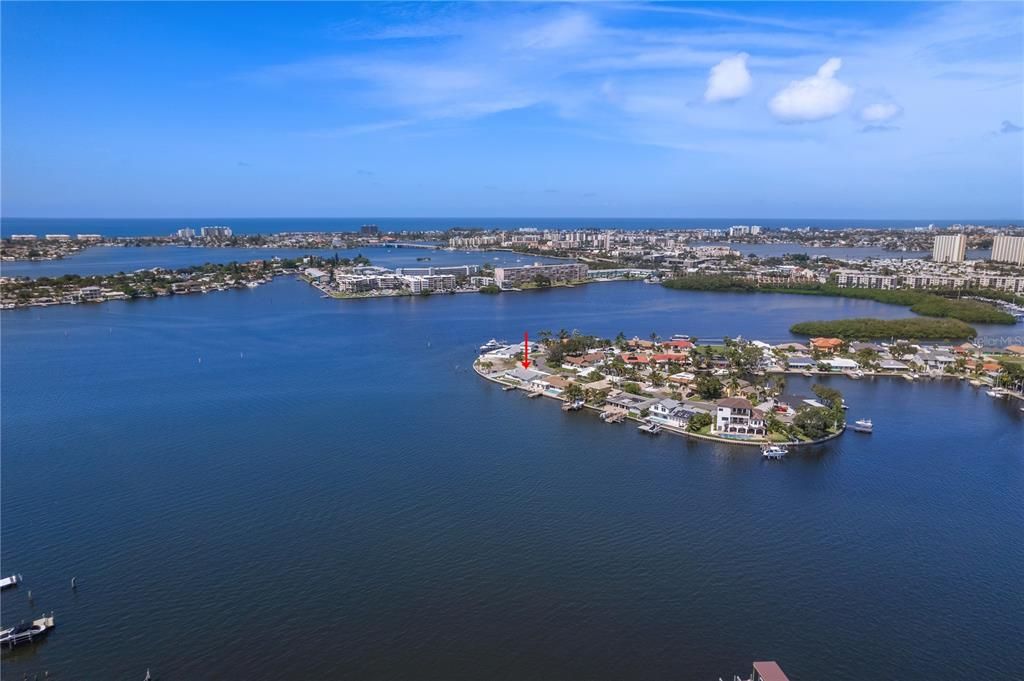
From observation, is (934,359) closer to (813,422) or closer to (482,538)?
(813,422)

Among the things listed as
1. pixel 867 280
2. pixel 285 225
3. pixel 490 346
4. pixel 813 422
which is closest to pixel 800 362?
pixel 813 422

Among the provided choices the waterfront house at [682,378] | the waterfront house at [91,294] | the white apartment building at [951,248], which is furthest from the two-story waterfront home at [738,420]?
the white apartment building at [951,248]

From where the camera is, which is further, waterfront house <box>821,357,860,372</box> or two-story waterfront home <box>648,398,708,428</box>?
waterfront house <box>821,357,860,372</box>

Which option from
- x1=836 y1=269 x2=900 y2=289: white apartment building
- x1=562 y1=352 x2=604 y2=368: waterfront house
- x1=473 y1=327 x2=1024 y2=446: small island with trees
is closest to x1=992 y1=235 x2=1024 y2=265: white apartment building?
x1=836 y1=269 x2=900 y2=289: white apartment building

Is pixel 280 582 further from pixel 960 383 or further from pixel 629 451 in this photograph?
pixel 960 383

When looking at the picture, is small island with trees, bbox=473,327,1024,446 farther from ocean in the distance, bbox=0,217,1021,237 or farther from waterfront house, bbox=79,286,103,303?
ocean in the distance, bbox=0,217,1021,237
